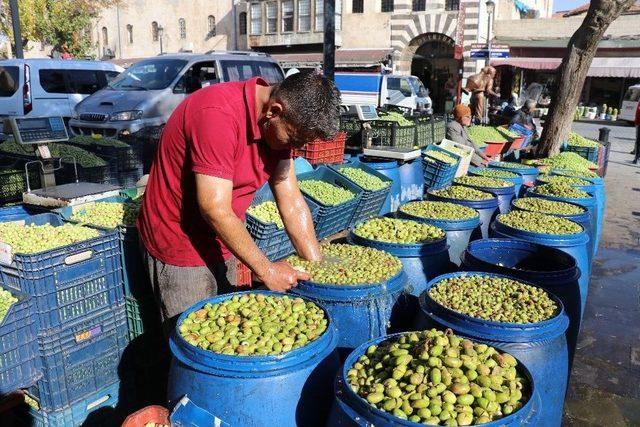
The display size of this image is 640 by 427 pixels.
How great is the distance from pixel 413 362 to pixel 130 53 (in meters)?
40.1

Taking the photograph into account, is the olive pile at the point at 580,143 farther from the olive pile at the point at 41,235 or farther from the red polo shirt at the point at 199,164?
the olive pile at the point at 41,235

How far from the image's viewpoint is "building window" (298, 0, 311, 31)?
101 feet

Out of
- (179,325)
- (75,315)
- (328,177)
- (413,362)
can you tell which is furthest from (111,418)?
(328,177)

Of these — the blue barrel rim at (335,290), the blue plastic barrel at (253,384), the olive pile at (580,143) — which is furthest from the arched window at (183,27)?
the blue plastic barrel at (253,384)

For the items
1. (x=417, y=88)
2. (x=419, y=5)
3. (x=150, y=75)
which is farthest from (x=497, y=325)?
(x=419, y=5)

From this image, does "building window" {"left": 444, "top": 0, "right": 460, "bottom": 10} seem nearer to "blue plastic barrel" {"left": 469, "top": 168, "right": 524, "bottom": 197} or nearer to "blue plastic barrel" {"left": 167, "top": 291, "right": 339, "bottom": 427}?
"blue plastic barrel" {"left": 469, "top": 168, "right": 524, "bottom": 197}

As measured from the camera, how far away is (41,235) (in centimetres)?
331

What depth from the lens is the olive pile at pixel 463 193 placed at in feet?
16.7

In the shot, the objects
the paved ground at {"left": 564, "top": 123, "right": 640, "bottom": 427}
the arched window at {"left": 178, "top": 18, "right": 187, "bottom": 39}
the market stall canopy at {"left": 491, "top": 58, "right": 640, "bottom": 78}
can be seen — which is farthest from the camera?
the arched window at {"left": 178, "top": 18, "right": 187, "bottom": 39}

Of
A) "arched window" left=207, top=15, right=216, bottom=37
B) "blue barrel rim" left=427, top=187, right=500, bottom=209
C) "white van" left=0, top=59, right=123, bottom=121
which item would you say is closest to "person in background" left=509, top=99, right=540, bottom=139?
"blue barrel rim" left=427, top=187, right=500, bottom=209

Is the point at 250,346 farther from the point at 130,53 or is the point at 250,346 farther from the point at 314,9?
the point at 130,53

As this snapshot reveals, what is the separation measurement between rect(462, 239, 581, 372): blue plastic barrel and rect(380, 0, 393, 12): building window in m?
29.0

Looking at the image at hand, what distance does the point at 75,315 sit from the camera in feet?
10.0

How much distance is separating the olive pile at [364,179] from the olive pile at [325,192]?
294mm
